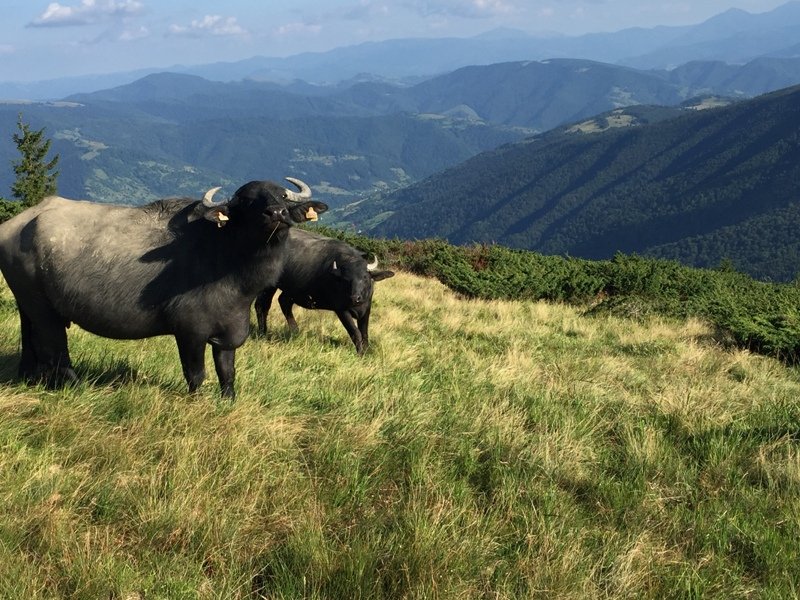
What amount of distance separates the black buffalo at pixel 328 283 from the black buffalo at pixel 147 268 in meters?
4.41

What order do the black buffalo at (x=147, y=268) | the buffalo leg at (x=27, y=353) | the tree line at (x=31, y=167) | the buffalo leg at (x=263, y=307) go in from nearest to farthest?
the black buffalo at (x=147, y=268) → the buffalo leg at (x=27, y=353) → the buffalo leg at (x=263, y=307) → the tree line at (x=31, y=167)

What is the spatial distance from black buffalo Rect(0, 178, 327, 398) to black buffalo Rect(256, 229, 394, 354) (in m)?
4.41

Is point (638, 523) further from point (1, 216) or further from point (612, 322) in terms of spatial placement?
point (1, 216)

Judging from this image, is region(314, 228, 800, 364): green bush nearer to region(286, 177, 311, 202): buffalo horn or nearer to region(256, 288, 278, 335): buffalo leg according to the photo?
region(256, 288, 278, 335): buffalo leg

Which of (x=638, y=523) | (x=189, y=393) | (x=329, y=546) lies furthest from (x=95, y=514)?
(x=638, y=523)

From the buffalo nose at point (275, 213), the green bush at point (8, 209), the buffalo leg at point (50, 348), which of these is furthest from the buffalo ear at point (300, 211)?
the green bush at point (8, 209)

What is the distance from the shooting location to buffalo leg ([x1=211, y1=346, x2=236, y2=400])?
5.21 meters

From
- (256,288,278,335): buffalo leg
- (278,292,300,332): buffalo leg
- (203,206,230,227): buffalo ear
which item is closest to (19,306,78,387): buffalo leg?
(203,206,230,227): buffalo ear

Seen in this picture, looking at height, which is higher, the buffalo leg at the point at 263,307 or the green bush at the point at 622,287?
the buffalo leg at the point at 263,307

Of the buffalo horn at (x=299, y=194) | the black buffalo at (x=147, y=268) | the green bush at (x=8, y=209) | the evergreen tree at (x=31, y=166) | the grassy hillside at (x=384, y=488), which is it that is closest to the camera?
the grassy hillside at (x=384, y=488)

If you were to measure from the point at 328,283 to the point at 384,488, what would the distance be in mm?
6732

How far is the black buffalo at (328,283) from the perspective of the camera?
9.80 meters

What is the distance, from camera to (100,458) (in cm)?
356

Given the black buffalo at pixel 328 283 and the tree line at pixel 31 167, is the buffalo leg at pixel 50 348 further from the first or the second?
the tree line at pixel 31 167
